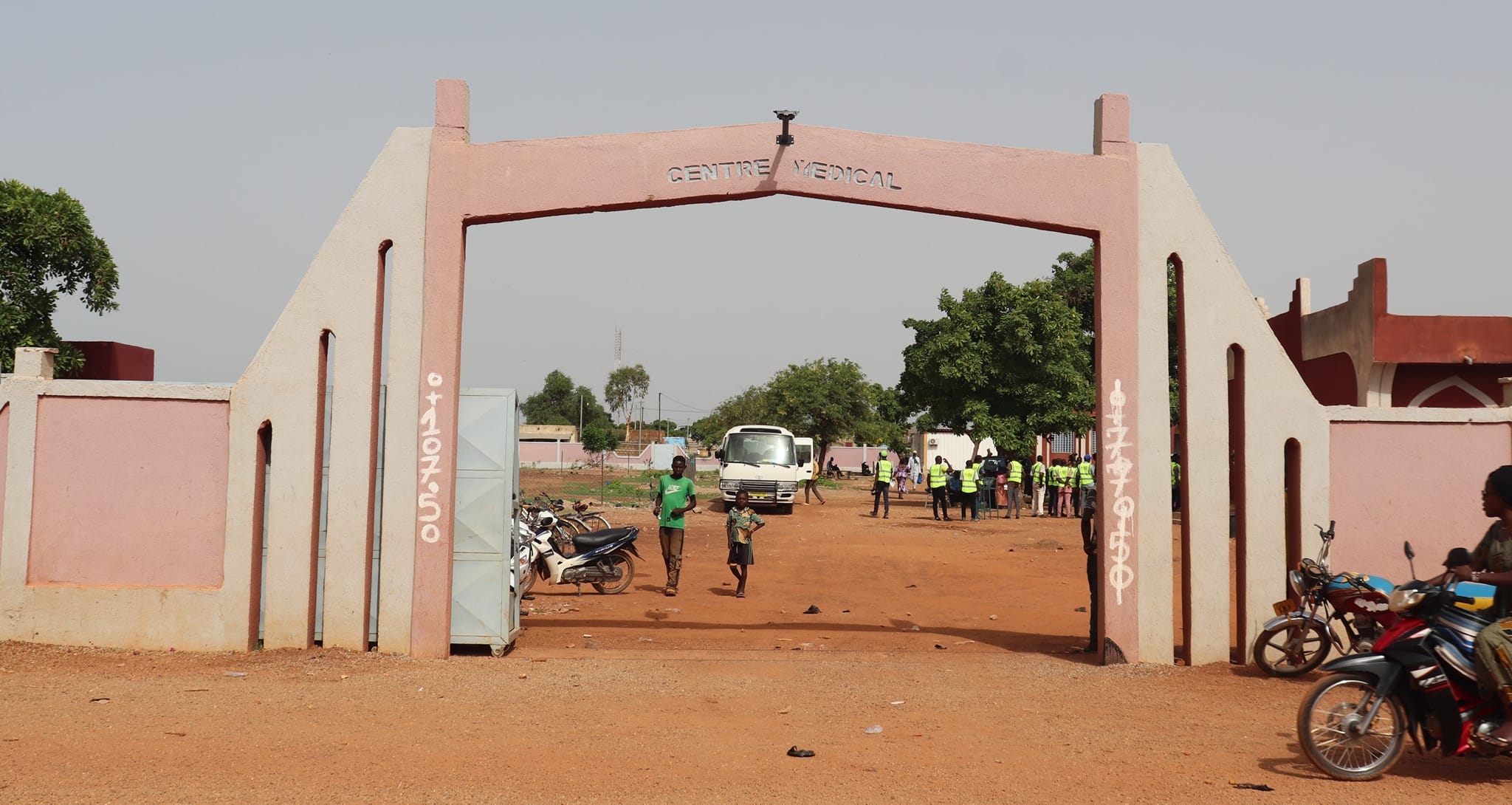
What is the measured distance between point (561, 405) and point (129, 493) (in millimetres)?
107707

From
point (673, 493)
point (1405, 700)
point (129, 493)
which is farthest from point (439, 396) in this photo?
point (1405, 700)

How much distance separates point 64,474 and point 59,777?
13.9 feet

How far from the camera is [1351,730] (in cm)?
582

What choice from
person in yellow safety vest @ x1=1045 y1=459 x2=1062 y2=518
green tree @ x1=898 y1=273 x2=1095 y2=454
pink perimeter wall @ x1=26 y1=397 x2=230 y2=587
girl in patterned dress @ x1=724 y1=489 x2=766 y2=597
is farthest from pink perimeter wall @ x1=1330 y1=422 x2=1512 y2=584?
green tree @ x1=898 y1=273 x2=1095 y2=454

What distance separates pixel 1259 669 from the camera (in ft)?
29.2

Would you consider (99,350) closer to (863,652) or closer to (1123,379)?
(863,652)

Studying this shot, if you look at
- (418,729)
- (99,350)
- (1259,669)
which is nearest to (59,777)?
(418,729)

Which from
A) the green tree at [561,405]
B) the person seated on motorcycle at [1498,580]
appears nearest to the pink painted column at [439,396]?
the person seated on motorcycle at [1498,580]

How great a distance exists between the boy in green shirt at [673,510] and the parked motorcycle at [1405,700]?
28.8 ft

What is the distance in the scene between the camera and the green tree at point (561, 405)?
114 metres

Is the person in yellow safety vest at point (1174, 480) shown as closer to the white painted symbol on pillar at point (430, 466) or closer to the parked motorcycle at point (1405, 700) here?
the parked motorcycle at point (1405, 700)

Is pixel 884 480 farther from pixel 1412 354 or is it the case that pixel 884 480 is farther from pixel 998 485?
pixel 1412 354

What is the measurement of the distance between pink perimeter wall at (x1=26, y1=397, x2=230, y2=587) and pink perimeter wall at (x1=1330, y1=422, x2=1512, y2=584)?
907cm

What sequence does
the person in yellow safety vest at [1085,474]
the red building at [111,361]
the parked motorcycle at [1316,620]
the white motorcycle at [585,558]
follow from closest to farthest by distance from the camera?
the parked motorcycle at [1316,620], the white motorcycle at [585,558], the red building at [111,361], the person in yellow safety vest at [1085,474]
